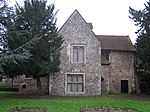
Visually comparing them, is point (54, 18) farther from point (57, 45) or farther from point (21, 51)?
point (21, 51)

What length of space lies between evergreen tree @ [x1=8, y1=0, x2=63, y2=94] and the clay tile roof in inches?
399

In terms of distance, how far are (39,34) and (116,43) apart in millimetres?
14598

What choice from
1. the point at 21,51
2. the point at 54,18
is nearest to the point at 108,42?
the point at 54,18

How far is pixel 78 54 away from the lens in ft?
116

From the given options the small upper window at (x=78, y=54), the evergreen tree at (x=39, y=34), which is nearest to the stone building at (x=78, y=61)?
the small upper window at (x=78, y=54)

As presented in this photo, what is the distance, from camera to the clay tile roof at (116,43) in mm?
39594

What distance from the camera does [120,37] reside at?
1705 inches

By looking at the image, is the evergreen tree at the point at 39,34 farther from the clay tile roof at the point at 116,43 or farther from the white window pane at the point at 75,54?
the clay tile roof at the point at 116,43

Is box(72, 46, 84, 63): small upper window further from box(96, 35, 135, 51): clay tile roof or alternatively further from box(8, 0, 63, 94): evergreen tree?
box(96, 35, 135, 51): clay tile roof

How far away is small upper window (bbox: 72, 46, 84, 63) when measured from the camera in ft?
116

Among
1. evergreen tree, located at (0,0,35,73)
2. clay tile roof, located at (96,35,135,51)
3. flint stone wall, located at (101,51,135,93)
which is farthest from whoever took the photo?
clay tile roof, located at (96,35,135,51)

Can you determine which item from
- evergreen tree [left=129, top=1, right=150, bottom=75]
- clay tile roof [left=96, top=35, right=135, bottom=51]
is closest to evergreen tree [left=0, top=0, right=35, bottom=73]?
evergreen tree [left=129, top=1, right=150, bottom=75]

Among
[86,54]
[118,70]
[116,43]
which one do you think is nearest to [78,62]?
[86,54]

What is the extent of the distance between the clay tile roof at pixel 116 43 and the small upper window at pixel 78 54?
17.0 ft
